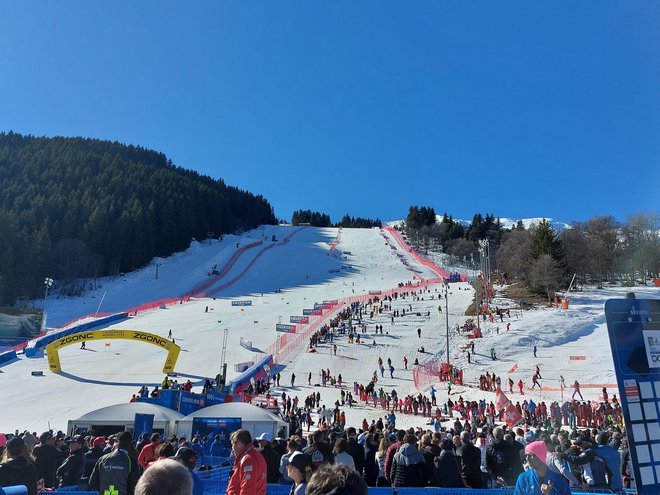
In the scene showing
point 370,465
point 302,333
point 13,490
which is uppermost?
point 302,333

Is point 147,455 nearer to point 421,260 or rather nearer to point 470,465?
point 470,465

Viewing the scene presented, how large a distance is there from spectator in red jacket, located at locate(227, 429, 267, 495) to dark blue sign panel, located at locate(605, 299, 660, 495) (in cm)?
288


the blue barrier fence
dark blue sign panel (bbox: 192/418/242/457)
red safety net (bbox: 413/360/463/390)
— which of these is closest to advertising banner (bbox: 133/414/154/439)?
dark blue sign panel (bbox: 192/418/242/457)

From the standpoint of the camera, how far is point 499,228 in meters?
110

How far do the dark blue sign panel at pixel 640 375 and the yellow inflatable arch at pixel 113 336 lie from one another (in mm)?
26648

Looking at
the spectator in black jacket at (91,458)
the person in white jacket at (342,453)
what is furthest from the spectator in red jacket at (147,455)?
the person in white jacket at (342,453)

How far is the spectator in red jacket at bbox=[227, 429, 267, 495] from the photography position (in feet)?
14.3

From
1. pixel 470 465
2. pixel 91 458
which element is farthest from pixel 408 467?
pixel 91 458

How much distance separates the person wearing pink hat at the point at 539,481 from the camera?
3500 millimetres

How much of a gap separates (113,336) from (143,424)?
683 inches

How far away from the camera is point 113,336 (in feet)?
94.1

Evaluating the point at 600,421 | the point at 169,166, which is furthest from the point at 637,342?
the point at 169,166

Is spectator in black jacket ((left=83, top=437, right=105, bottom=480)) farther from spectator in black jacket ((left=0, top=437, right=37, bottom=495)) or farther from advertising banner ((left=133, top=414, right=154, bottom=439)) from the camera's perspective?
advertising banner ((left=133, top=414, right=154, bottom=439))

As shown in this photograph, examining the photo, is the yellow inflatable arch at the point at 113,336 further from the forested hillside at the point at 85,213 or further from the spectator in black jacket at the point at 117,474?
the forested hillside at the point at 85,213
